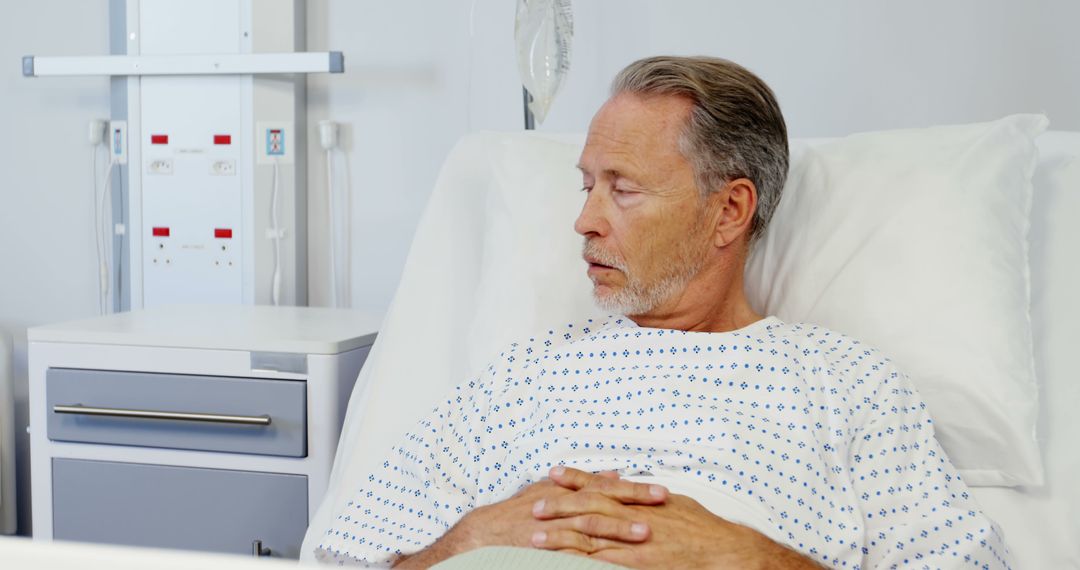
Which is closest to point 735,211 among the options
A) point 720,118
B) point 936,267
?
point 720,118

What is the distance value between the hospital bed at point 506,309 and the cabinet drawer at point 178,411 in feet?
0.49

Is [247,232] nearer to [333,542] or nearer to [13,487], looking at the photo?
[13,487]

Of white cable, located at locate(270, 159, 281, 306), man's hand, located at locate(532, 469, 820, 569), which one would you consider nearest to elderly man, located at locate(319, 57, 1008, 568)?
man's hand, located at locate(532, 469, 820, 569)

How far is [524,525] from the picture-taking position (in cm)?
108

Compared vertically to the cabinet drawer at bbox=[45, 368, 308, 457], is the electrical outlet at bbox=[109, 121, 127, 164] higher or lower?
higher

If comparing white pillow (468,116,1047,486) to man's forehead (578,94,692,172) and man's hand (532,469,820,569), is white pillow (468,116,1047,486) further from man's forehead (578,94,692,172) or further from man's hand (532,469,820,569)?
man's hand (532,469,820,569)

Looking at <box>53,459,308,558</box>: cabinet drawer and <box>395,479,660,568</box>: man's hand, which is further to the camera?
<box>53,459,308,558</box>: cabinet drawer

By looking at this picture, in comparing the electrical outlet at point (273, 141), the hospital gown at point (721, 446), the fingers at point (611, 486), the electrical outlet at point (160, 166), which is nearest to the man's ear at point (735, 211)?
the hospital gown at point (721, 446)

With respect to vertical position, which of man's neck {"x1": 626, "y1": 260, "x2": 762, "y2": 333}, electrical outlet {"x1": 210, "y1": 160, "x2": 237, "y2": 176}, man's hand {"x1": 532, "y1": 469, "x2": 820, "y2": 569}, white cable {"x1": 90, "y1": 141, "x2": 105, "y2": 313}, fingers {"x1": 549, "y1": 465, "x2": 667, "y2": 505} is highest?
electrical outlet {"x1": 210, "y1": 160, "x2": 237, "y2": 176}

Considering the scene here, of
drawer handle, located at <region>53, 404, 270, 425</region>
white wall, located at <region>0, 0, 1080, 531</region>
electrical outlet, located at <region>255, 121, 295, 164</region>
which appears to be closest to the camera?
drawer handle, located at <region>53, 404, 270, 425</region>

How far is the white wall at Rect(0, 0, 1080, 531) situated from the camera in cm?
199

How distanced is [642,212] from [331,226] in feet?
3.68

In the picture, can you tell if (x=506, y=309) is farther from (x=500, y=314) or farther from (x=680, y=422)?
(x=680, y=422)

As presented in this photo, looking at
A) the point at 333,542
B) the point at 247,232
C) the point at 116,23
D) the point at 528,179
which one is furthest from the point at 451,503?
the point at 116,23
